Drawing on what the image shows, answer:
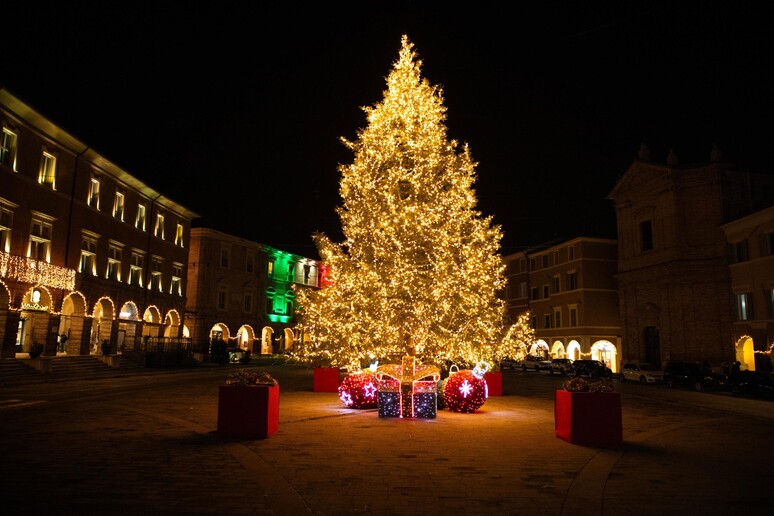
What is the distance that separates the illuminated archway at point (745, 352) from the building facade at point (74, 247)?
127ft

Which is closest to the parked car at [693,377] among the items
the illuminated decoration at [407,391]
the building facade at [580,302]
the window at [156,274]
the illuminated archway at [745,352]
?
the illuminated archway at [745,352]

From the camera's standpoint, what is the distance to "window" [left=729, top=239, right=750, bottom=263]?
35.6 meters

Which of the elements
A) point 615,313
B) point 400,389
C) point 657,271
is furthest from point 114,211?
point 615,313

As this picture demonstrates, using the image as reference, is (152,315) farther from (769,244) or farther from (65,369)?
(769,244)

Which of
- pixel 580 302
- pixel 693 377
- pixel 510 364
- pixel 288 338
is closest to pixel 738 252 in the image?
pixel 693 377

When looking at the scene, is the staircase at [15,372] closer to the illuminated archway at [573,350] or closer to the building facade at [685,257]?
the building facade at [685,257]

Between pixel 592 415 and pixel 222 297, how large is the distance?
50.7 meters

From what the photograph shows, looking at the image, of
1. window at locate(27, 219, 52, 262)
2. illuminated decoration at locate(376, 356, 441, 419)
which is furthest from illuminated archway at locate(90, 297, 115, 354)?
illuminated decoration at locate(376, 356, 441, 419)

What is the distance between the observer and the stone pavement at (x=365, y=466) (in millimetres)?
6801

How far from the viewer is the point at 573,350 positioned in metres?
55.7

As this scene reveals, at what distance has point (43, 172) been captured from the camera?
99.0ft

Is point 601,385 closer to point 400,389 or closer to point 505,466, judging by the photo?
point 505,466

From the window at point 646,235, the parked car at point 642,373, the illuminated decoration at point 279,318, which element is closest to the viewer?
the parked car at point 642,373

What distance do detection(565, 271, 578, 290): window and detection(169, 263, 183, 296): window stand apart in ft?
116
